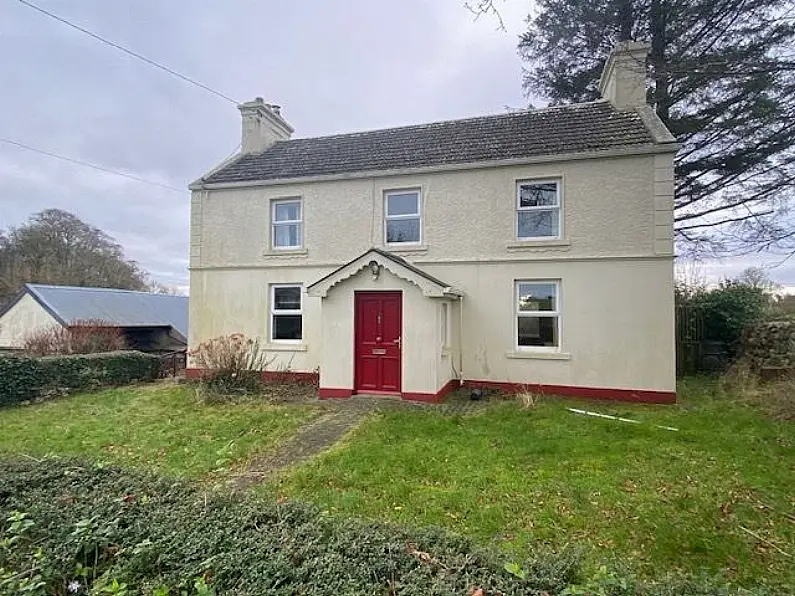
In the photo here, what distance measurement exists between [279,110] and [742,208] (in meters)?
16.6

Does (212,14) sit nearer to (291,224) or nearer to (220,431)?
(291,224)

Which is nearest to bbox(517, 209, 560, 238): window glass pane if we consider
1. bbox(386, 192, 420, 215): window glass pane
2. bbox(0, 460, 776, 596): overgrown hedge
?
bbox(386, 192, 420, 215): window glass pane

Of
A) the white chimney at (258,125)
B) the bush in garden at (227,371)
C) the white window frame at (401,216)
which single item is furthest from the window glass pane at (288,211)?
the bush in garden at (227,371)

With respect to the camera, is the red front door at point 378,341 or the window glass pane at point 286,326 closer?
the red front door at point 378,341

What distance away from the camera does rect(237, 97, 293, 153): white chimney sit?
595 inches

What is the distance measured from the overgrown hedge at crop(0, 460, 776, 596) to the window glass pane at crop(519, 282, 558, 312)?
31.3ft

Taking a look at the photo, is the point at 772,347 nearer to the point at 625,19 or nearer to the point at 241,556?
the point at 625,19

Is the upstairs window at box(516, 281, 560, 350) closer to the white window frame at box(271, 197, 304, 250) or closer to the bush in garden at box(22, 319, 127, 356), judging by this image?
the white window frame at box(271, 197, 304, 250)

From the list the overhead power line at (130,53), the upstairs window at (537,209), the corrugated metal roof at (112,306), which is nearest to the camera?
the overhead power line at (130,53)

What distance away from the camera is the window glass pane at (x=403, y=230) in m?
12.7

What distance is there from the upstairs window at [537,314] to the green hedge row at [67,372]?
1266 cm

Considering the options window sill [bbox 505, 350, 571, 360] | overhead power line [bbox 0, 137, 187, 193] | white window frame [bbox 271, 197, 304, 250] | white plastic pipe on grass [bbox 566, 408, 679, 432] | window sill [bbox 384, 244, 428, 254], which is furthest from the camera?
overhead power line [bbox 0, 137, 187, 193]

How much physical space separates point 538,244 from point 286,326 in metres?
7.90

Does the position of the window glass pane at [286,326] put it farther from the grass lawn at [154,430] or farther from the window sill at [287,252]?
the grass lawn at [154,430]
